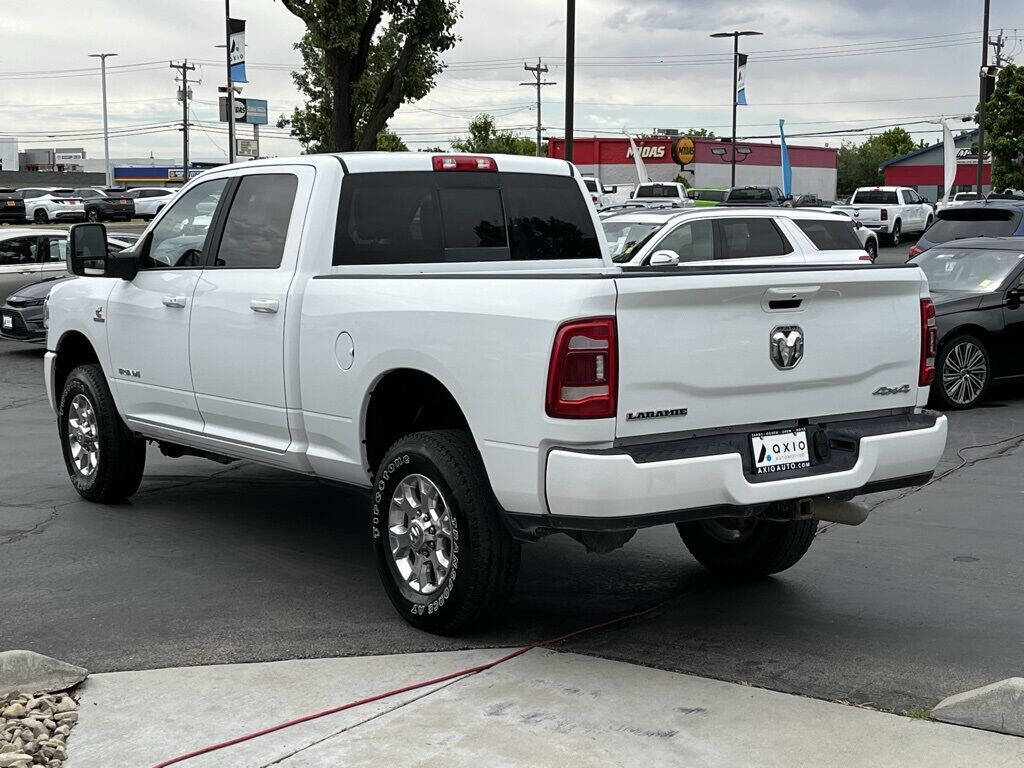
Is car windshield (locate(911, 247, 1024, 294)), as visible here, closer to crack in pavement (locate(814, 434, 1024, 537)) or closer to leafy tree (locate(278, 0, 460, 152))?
crack in pavement (locate(814, 434, 1024, 537))

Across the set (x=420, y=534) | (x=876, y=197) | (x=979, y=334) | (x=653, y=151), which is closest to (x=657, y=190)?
(x=876, y=197)

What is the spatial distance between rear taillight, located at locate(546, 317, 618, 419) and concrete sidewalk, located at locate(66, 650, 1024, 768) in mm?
1071

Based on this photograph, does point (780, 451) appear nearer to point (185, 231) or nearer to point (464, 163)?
point (464, 163)

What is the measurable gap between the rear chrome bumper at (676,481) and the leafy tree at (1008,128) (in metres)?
51.7

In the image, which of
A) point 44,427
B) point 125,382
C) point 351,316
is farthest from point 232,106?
point 351,316

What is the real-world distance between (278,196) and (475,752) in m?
3.43

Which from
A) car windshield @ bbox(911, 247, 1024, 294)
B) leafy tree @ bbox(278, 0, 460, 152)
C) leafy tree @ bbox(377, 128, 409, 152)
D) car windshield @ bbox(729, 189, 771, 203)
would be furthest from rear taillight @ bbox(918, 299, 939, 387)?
leafy tree @ bbox(377, 128, 409, 152)

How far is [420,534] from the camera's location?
5578 mm

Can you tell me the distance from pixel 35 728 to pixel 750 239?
12191 millimetres

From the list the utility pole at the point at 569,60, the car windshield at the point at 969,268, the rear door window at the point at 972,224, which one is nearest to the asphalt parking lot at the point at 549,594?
→ the car windshield at the point at 969,268

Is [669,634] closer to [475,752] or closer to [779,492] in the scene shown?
[779,492]

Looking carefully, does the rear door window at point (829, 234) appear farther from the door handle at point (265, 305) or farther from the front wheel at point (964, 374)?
the door handle at point (265, 305)

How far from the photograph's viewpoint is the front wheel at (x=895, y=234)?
41816 mm

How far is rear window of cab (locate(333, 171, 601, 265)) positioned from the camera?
648cm
